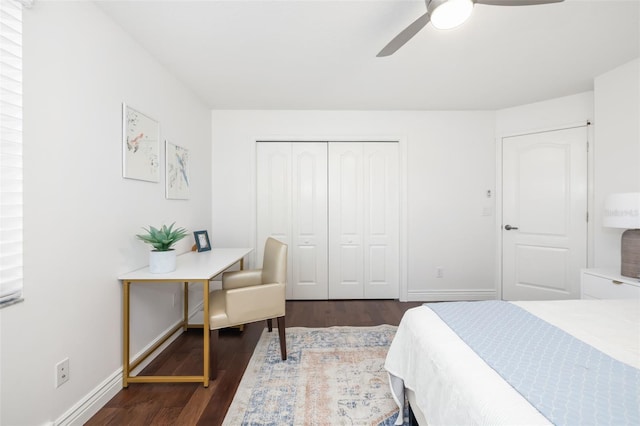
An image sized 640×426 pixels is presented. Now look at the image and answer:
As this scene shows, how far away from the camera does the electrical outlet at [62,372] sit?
4.26 ft

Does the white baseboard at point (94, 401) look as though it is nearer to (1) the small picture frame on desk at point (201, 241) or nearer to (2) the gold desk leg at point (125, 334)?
(2) the gold desk leg at point (125, 334)

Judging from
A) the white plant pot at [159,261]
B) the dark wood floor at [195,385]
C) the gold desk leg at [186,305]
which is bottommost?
the dark wood floor at [195,385]

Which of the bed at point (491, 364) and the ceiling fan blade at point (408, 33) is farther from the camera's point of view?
the ceiling fan blade at point (408, 33)

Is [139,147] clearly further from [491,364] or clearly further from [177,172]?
[491,364]

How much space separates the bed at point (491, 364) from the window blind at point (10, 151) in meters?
1.71

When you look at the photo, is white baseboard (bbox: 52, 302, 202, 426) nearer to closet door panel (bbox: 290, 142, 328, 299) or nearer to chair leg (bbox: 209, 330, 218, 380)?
chair leg (bbox: 209, 330, 218, 380)

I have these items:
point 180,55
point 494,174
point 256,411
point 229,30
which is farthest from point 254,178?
point 494,174

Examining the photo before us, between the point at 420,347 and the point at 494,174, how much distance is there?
2.96 metres

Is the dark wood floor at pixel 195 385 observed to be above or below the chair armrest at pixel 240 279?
below

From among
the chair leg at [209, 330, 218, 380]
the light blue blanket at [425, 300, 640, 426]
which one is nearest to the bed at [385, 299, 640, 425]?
the light blue blanket at [425, 300, 640, 426]

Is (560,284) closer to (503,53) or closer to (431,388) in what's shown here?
(503,53)

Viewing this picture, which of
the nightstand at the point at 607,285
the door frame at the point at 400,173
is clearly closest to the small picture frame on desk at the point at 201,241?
the door frame at the point at 400,173

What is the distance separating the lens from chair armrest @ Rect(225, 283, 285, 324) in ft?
5.90

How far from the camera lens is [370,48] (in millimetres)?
1970
